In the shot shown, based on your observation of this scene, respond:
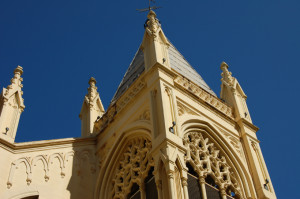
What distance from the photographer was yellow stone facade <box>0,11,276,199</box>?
17.5 meters

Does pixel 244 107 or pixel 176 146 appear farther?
pixel 244 107

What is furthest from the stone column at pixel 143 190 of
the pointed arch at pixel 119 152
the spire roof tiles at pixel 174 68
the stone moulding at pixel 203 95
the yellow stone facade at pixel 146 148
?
the spire roof tiles at pixel 174 68

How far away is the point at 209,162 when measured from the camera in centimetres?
1838

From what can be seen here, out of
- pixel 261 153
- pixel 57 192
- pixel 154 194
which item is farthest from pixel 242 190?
pixel 57 192

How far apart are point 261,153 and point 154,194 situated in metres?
5.36

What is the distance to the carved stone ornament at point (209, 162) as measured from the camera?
17.8 metres

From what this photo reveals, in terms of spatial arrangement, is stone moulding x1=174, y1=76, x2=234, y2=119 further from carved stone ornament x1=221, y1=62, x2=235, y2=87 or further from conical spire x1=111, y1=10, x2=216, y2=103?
carved stone ornament x1=221, y1=62, x2=235, y2=87

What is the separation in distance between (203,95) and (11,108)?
6664mm

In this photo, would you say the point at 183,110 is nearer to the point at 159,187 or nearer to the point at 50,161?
the point at 159,187

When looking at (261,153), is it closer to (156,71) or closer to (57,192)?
(156,71)

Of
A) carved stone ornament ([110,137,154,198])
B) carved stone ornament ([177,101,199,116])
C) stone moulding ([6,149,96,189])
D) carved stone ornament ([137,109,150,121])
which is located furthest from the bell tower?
carved stone ornament ([177,101,199,116])

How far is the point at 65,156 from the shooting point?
19391 millimetres

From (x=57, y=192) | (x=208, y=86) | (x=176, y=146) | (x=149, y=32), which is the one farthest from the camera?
(x=208, y=86)

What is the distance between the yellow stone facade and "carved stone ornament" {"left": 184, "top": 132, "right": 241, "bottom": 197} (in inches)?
1.3
